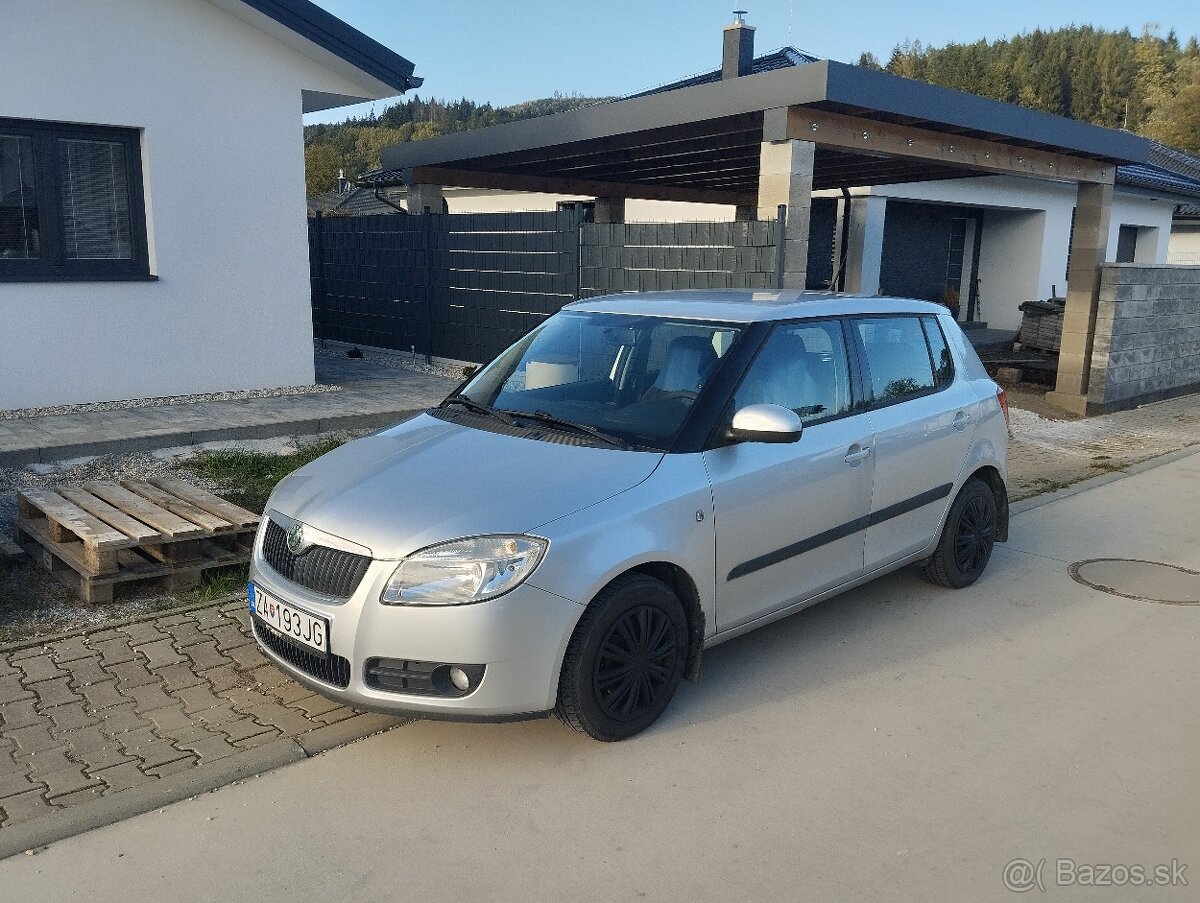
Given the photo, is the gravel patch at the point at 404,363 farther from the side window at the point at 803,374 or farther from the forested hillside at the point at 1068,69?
the forested hillside at the point at 1068,69

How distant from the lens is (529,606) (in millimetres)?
3416

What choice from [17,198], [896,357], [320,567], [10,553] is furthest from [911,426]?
[17,198]

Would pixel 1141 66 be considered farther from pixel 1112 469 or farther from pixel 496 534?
pixel 496 534

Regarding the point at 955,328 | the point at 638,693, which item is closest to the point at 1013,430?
the point at 955,328

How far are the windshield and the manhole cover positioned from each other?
3.12 meters

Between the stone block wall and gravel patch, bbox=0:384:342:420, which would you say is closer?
gravel patch, bbox=0:384:342:420

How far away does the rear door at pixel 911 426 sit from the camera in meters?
4.95

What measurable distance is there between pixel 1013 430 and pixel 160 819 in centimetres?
984

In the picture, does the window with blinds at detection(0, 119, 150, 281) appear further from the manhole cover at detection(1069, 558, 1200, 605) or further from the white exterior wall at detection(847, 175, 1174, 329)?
the white exterior wall at detection(847, 175, 1174, 329)

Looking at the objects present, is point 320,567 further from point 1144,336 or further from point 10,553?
point 1144,336

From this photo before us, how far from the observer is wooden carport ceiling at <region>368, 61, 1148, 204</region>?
8.38 m

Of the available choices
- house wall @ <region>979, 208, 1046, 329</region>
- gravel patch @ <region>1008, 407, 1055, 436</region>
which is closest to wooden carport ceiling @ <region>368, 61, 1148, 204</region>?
gravel patch @ <region>1008, 407, 1055, 436</region>

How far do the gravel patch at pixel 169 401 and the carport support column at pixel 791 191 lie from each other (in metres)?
4.92

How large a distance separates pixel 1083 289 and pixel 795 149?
18.3 ft
